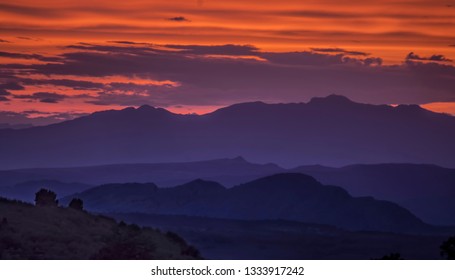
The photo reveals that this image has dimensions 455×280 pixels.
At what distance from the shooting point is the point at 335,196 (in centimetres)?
10975

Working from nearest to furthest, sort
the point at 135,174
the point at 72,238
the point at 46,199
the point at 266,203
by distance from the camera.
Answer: the point at 72,238 < the point at 46,199 < the point at 266,203 < the point at 135,174

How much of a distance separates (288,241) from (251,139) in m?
54.4

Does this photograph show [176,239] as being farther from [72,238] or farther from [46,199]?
[46,199]

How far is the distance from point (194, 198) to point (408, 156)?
2907 cm

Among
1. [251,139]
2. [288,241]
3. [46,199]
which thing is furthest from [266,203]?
[46,199]

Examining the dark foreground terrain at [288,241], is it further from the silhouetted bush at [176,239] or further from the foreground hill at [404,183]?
the foreground hill at [404,183]

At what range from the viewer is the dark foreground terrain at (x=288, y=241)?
192ft

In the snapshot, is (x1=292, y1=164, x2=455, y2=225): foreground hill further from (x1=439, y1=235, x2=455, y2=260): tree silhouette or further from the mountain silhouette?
(x1=439, y1=235, x2=455, y2=260): tree silhouette

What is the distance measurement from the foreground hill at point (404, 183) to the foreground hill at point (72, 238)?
7393 cm

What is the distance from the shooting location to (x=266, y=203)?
10575 cm

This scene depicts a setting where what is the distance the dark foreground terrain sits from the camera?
192ft
